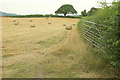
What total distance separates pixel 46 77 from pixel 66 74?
0.83 m

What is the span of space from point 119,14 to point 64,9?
4430 centimetres

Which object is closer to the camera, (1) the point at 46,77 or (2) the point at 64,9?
(1) the point at 46,77

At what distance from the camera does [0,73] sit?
5.19m

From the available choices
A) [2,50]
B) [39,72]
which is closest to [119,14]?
[39,72]

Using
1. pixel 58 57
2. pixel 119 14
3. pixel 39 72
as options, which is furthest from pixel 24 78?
pixel 119 14

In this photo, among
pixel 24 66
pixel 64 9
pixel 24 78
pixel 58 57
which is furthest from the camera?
pixel 64 9

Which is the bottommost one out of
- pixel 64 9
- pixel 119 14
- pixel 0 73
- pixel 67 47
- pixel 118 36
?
pixel 0 73

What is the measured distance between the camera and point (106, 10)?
5023mm

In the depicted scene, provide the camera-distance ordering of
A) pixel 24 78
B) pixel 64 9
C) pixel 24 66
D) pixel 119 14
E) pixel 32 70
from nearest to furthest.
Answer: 1. pixel 119 14
2. pixel 24 78
3. pixel 32 70
4. pixel 24 66
5. pixel 64 9

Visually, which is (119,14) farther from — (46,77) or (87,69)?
(46,77)

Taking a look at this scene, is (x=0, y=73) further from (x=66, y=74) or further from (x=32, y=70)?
(x=66, y=74)

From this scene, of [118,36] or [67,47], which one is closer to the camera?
[118,36]

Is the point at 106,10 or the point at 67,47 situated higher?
the point at 106,10

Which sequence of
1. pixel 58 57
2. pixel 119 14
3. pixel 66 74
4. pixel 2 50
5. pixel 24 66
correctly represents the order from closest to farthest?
pixel 119 14 → pixel 66 74 → pixel 24 66 → pixel 58 57 → pixel 2 50
